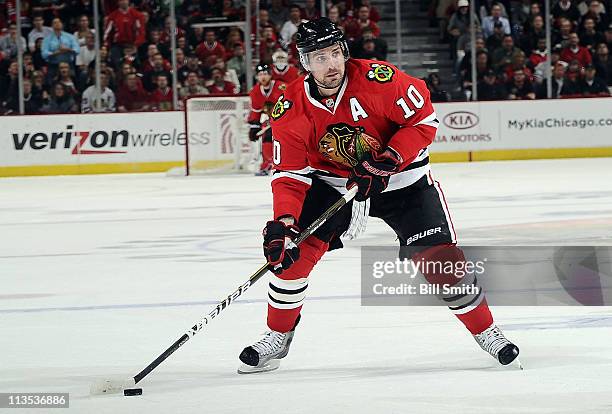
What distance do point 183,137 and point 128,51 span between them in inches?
43.1

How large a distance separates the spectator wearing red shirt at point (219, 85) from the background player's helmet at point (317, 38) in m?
9.70

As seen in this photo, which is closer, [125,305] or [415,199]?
[415,199]

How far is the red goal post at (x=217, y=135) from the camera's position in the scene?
42.2 feet

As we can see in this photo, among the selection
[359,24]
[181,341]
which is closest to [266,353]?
[181,341]

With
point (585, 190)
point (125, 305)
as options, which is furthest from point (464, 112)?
point (125, 305)

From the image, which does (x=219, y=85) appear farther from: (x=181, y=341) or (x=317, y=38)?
(x=181, y=341)

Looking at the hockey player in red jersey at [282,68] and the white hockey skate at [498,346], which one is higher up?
the white hockey skate at [498,346]

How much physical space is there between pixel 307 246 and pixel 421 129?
0.47 m

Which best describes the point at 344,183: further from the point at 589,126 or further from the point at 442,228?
the point at 589,126

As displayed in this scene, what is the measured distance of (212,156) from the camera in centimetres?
1288

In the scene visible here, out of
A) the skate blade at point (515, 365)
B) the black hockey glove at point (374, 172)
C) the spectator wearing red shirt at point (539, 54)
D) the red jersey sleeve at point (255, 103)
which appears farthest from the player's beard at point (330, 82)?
the spectator wearing red shirt at point (539, 54)

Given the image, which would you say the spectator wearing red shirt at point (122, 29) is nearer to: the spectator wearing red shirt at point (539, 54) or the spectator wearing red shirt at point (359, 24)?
the spectator wearing red shirt at point (359, 24)

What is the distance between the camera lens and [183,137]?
520 inches

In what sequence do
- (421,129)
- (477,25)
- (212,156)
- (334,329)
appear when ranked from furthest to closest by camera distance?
(477,25)
(212,156)
(334,329)
(421,129)
